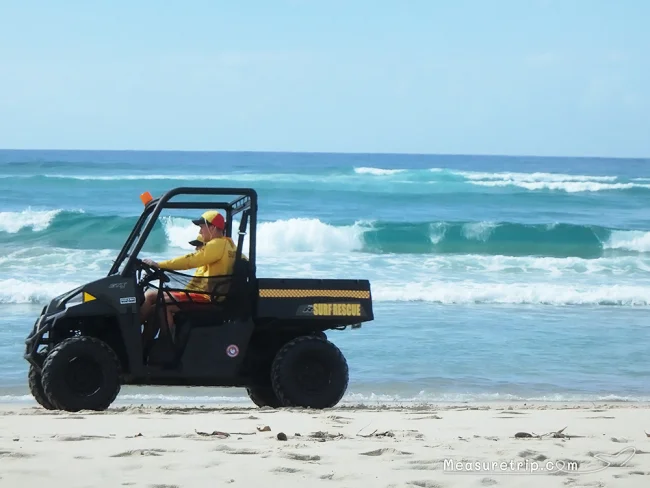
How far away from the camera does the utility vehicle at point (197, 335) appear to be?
24.0ft

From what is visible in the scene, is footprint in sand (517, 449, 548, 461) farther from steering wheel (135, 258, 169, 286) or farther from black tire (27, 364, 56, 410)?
black tire (27, 364, 56, 410)

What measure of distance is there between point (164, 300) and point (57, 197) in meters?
31.7

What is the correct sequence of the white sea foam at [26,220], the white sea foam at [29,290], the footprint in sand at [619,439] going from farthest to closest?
the white sea foam at [26,220] < the white sea foam at [29,290] < the footprint in sand at [619,439]

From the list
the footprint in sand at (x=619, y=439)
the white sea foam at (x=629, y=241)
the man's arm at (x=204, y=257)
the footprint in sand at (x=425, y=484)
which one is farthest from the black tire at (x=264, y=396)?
the white sea foam at (x=629, y=241)

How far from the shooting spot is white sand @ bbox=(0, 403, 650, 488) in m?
4.96

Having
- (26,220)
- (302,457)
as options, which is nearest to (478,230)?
(26,220)

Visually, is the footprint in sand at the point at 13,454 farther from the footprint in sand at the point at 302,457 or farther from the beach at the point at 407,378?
the footprint in sand at the point at 302,457

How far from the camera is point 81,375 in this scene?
24.1ft

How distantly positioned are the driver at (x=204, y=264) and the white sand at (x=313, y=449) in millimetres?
730

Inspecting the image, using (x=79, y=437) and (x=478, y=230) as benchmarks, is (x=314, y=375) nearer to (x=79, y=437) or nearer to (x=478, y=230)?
(x=79, y=437)

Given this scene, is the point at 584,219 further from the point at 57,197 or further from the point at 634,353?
the point at 634,353

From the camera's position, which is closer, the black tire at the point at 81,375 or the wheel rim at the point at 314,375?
the black tire at the point at 81,375

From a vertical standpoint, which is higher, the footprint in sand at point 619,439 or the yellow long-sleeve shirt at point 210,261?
the yellow long-sleeve shirt at point 210,261

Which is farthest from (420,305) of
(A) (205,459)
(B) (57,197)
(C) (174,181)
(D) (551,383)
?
(C) (174,181)
